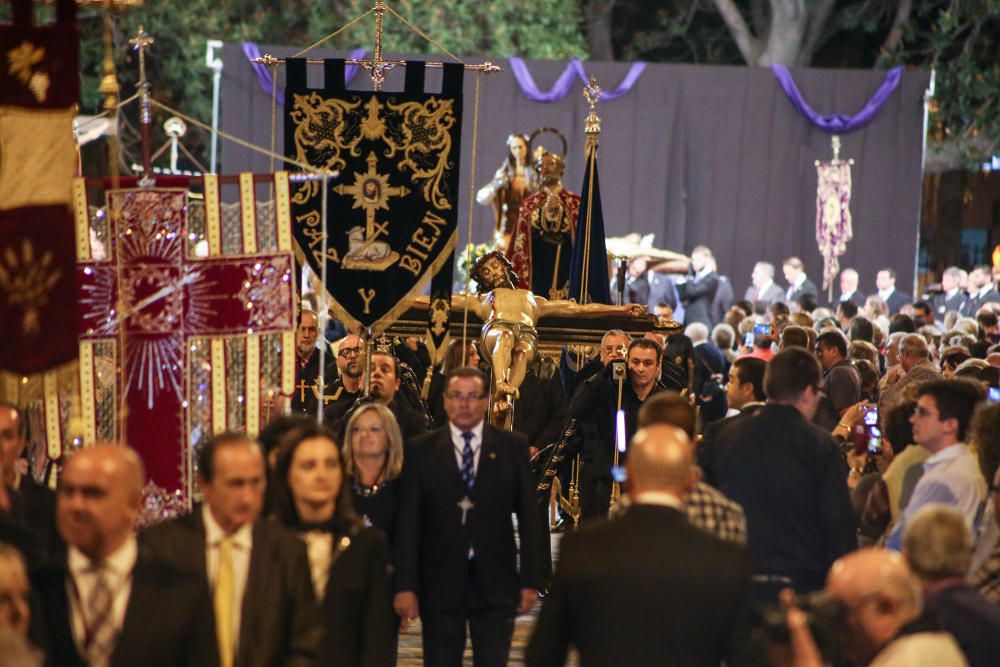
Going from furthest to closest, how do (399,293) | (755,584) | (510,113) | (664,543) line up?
(510,113) → (399,293) → (755,584) → (664,543)

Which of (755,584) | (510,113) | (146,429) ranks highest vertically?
(510,113)

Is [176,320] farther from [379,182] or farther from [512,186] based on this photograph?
[512,186]

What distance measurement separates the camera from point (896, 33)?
2608 cm

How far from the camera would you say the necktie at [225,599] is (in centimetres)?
438

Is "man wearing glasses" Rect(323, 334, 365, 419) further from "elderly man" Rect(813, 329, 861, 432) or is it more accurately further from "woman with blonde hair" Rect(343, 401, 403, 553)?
"elderly man" Rect(813, 329, 861, 432)

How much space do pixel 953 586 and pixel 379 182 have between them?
4926 mm

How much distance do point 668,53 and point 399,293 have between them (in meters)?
21.0

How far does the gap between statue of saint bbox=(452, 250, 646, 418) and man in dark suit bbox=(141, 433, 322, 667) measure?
14.1ft

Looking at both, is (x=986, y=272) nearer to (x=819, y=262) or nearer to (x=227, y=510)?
(x=819, y=262)

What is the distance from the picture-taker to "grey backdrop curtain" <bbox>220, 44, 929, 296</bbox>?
24.1 meters

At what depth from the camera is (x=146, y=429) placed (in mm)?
6398

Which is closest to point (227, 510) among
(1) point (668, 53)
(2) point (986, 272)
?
(2) point (986, 272)

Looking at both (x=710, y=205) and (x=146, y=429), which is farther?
(x=710, y=205)

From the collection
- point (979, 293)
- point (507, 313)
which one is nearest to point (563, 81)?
point (979, 293)
